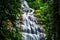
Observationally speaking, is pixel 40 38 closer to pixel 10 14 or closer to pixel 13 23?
pixel 13 23

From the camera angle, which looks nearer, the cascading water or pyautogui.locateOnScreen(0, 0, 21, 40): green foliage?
pyautogui.locateOnScreen(0, 0, 21, 40): green foliage

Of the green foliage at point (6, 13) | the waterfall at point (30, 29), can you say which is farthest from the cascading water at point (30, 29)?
the green foliage at point (6, 13)

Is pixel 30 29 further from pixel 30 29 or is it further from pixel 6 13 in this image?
pixel 6 13

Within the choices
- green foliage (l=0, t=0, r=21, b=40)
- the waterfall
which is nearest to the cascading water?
the waterfall

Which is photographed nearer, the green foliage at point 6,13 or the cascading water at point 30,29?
the green foliage at point 6,13

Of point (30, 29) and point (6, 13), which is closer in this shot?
point (6, 13)

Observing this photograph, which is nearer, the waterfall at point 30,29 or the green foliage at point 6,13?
the green foliage at point 6,13

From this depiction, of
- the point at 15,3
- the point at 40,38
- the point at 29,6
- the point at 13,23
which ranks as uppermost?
the point at 29,6

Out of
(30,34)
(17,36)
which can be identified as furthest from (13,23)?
(30,34)

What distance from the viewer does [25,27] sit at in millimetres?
15461

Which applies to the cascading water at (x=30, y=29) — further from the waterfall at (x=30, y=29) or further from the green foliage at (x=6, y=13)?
the green foliage at (x=6, y=13)

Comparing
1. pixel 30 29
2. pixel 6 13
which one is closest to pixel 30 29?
pixel 30 29

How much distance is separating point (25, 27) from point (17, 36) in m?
3.15

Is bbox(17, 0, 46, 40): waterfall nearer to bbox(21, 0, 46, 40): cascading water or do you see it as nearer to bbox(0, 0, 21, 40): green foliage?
bbox(21, 0, 46, 40): cascading water
